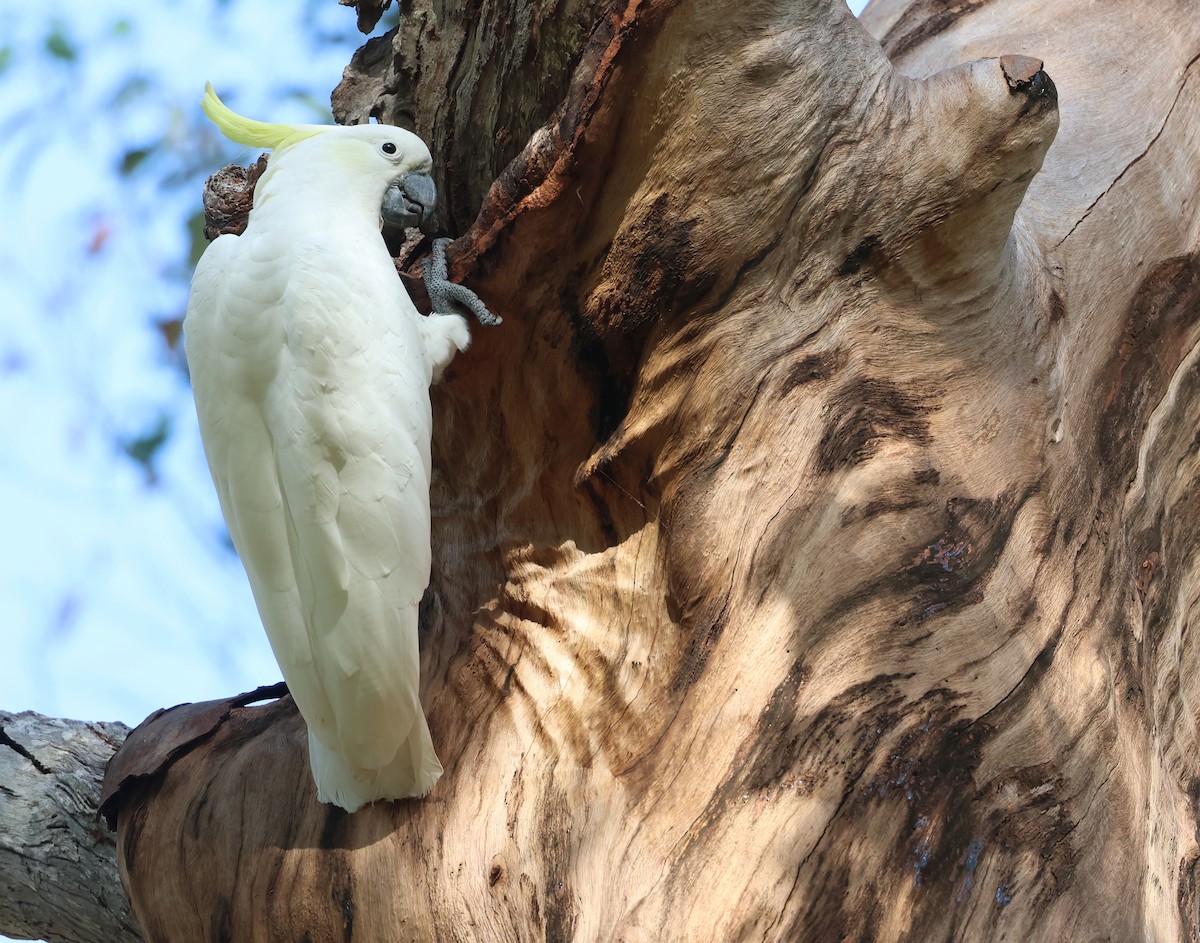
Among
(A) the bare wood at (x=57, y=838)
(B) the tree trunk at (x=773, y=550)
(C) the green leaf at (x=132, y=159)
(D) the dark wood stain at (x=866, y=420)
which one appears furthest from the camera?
(C) the green leaf at (x=132, y=159)

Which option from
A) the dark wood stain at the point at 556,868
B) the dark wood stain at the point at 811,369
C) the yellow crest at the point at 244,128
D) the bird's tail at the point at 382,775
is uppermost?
the yellow crest at the point at 244,128

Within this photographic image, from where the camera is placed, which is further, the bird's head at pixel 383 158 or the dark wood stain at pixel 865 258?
the bird's head at pixel 383 158

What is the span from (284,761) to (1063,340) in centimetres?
160

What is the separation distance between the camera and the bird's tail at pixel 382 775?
1.68m

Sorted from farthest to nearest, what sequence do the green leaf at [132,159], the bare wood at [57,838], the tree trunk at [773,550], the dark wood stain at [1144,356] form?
the green leaf at [132,159] → the bare wood at [57,838] → the dark wood stain at [1144,356] → the tree trunk at [773,550]

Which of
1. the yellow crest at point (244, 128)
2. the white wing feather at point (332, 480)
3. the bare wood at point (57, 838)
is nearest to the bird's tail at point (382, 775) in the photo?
the white wing feather at point (332, 480)

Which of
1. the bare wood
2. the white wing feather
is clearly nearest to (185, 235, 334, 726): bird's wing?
the white wing feather

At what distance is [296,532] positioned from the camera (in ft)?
5.68

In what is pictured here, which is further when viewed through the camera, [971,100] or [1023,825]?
[971,100]

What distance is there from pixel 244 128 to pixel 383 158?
1.09 feet

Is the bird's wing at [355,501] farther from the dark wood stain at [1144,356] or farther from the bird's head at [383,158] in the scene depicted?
the dark wood stain at [1144,356]

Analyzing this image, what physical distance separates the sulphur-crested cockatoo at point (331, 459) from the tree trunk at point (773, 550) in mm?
162

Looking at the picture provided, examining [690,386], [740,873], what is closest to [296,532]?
[690,386]

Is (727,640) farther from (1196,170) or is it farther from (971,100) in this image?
(1196,170)
